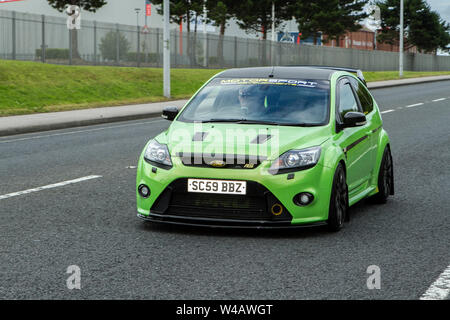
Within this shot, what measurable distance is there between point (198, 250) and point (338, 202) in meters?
1.43

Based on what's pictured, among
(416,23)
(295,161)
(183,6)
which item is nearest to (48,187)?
(295,161)

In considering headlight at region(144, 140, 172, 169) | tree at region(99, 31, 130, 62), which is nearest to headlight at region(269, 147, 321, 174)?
headlight at region(144, 140, 172, 169)

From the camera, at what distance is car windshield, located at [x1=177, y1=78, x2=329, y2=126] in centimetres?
723

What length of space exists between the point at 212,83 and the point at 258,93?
594 mm

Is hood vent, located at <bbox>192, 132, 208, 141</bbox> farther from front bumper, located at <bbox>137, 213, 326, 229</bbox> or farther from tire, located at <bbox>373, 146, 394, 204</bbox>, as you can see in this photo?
tire, located at <bbox>373, 146, 394, 204</bbox>

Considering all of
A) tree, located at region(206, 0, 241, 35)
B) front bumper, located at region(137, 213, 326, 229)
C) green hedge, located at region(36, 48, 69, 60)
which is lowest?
front bumper, located at region(137, 213, 326, 229)

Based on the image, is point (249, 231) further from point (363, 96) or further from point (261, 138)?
point (363, 96)

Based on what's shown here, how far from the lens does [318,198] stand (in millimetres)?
6457

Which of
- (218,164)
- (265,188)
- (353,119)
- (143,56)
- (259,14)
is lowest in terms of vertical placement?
(265,188)

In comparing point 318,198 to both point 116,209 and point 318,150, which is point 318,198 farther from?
point 116,209

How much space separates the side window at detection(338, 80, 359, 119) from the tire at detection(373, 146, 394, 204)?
0.69 m

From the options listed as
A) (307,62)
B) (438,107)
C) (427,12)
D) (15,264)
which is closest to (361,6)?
(427,12)

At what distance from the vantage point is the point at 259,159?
20.8 ft

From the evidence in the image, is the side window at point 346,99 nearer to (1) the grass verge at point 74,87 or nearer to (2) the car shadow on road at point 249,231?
(2) the car shadow on road at point 249,231
